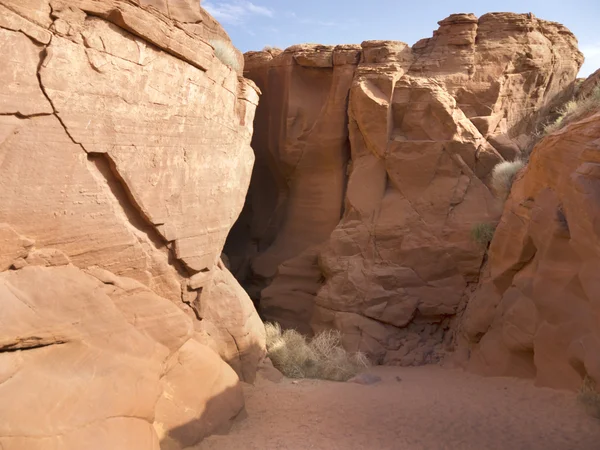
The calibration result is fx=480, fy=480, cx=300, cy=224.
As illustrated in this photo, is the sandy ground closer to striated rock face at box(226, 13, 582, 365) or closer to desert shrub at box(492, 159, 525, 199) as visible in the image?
striated rock face at box(226, 13, 582, 365)

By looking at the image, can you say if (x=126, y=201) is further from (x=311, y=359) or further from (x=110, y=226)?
(x=311, y=359)

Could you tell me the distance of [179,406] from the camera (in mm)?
5523

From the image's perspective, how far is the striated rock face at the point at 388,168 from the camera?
10617 millimetres

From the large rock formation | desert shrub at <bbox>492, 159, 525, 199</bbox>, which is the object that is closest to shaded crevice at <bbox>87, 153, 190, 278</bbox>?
the large rock formation

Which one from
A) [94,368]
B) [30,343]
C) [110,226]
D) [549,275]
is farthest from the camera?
[549,275]

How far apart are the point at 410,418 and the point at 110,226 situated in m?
4.40

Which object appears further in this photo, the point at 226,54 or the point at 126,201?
the point at 226,54

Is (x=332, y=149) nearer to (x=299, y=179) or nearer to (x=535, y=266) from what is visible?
(x=299, y=179)

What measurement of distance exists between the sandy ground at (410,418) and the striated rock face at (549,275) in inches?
17.4

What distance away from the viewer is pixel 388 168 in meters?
11.4

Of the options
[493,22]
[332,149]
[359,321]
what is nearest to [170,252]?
[359,321]

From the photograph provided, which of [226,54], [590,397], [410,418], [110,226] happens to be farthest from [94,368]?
[590,397]

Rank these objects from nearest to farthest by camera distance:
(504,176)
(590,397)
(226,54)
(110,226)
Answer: (110,226)
(590,397)
(226,54)
(504,176)

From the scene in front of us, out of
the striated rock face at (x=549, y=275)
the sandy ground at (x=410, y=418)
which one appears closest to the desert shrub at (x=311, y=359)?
the sandy ground at (x=410, y=418)
